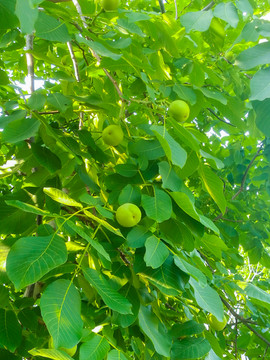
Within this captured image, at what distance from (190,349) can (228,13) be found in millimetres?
1152

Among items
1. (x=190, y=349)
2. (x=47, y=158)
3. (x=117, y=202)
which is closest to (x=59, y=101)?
(x=47, y=158)

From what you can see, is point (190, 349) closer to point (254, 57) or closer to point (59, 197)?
point (59, 197)

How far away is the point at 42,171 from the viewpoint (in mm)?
1721

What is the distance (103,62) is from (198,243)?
831 millimetres

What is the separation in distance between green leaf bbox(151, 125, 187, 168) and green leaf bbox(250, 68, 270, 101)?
0.91 feet

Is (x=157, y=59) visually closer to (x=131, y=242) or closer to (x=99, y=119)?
(x=99, y=119)

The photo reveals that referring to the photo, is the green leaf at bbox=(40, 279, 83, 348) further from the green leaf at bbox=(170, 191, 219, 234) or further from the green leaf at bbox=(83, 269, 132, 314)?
the green leaf at bbox=(170, 191, 219, 234)

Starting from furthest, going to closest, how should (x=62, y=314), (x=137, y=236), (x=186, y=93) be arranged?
(x=186, y=93)
(x=137, y=236)
(x=62, y=314)

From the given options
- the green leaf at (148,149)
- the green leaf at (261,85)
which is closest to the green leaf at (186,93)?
the green leaf at (148,149)

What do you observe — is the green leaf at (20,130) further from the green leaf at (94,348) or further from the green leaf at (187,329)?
the green leaf at (187,329)

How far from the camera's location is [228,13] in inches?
51.4

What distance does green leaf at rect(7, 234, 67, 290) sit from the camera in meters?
0.95

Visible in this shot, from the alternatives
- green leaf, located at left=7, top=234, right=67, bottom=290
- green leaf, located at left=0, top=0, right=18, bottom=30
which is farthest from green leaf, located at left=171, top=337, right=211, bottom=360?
green leaf, located at left=0, top=0, right=18, bottom=30

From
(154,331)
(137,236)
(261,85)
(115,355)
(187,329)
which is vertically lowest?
(187,329)
